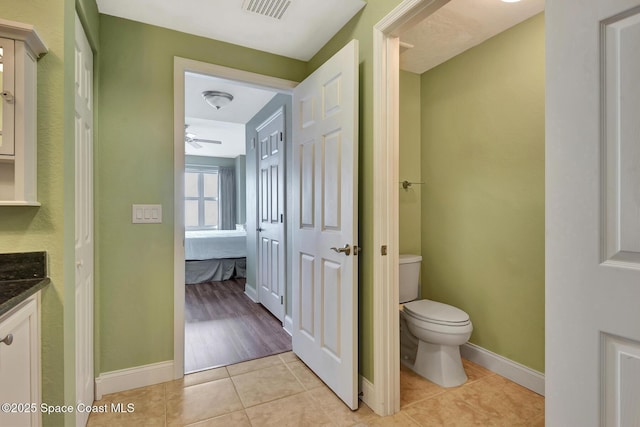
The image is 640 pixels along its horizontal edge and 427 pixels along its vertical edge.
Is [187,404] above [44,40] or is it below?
below

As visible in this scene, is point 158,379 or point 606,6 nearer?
point 606,6

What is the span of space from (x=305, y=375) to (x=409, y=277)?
111cm

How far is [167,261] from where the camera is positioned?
2098 mm

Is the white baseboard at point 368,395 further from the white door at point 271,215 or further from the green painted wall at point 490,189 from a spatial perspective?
the white door at point 271,215

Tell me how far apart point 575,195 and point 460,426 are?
4.56ft

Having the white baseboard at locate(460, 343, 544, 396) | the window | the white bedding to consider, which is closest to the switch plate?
the white baseboard at locate(460, 343, 544, 396)

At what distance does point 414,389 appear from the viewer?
1.97m

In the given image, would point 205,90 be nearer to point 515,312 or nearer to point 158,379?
point 158,379

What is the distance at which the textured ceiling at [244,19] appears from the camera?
1.84 m

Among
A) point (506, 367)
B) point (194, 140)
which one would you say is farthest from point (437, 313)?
point (194, 140)

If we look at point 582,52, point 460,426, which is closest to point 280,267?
point 460,426

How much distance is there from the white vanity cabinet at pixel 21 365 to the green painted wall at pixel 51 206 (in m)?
0.04

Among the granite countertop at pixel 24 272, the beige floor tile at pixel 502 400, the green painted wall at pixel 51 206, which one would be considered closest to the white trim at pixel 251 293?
the beige floor tile at pixel 502 400

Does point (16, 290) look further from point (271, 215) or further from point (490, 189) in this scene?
point (490, 189)
